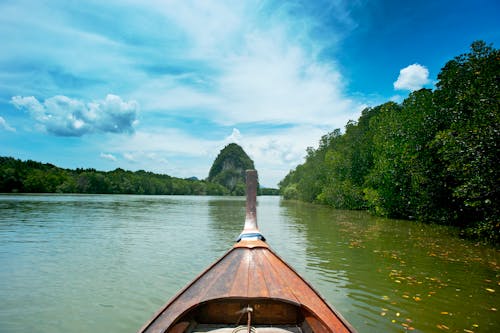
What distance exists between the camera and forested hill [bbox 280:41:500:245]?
1045 centimetres

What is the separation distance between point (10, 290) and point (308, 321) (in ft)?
22.5

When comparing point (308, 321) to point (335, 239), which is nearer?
point (308, 321)

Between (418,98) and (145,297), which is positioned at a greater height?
(418,98)

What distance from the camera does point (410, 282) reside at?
24.4 ft

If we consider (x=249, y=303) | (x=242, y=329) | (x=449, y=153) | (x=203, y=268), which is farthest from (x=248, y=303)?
(x=449, y=153)

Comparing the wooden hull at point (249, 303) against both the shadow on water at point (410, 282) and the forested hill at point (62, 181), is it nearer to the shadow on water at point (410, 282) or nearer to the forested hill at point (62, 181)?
the shadow on water at point (410, 282)

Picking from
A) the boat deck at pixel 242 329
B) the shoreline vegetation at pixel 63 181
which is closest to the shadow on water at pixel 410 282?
the boat deck at pixel 242 329

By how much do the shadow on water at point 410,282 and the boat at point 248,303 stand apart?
2052 mm

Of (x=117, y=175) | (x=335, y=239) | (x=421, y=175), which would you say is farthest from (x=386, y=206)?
(x=117, y=175)

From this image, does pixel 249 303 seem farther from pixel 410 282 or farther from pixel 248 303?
pixel 410 282

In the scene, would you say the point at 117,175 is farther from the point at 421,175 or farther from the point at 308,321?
the point at 308,321

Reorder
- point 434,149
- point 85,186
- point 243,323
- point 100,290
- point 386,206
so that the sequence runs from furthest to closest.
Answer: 1. point 85,186
2. point 386,206
3. point 434,149
4. point 100,290
5. point 243,323

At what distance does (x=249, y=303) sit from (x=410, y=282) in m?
5.54

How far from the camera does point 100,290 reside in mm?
6914
